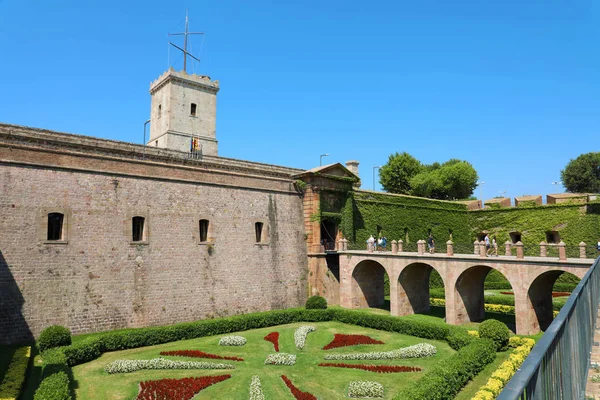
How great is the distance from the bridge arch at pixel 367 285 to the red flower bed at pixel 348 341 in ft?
24.3

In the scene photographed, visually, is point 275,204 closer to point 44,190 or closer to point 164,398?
point 44,190

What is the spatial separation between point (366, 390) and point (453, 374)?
2.94 m

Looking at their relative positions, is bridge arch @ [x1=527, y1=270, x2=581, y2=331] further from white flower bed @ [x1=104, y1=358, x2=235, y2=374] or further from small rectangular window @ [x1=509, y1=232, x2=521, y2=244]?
small rectangular window @ [x1=509, y1=232, x2=521, y2=244]

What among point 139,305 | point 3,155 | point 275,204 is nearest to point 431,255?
point 275,204

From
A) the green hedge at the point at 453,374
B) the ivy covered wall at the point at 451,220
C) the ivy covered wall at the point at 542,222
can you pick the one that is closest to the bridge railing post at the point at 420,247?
the ivy covered wall at the point at 451,220

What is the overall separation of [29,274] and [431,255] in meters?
20.6

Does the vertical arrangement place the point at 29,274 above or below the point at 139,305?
above

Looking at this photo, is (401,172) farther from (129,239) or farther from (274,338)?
(129,239)

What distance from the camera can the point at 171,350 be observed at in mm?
18688

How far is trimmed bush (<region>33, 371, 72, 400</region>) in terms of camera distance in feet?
36.8

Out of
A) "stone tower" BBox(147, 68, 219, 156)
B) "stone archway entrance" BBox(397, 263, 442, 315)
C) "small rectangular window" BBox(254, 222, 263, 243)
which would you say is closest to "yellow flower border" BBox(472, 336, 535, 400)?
"stone archway entrance" BBox(397, 263, 442, 315)

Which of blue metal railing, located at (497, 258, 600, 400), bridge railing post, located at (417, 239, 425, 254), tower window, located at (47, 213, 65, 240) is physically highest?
tower window, located at (47, 213, 65, 240)

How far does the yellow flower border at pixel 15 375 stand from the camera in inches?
478

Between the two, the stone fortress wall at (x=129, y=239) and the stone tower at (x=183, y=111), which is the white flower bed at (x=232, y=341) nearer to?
the stone fortress wall at (x=129, y=239)
